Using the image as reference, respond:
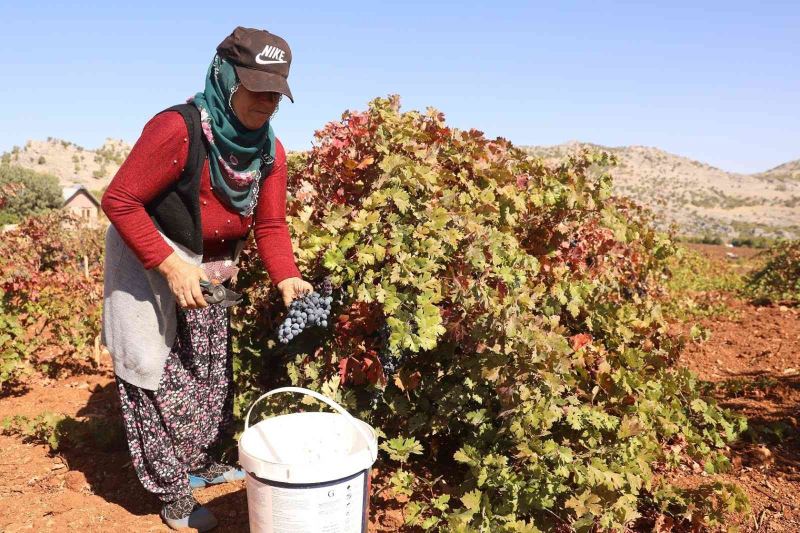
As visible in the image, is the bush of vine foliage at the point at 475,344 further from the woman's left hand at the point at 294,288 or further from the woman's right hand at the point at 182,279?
the woman's right hand at the point at 182,279

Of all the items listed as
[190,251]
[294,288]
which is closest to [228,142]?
[190,251]

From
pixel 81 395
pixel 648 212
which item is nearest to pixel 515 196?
pixel 648 212

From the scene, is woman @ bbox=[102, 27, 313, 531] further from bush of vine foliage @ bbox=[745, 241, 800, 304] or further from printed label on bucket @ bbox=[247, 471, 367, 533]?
bush of vine foliage @ bbox=[745, 241, 800, 304]

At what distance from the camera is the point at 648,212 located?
15.6 ft

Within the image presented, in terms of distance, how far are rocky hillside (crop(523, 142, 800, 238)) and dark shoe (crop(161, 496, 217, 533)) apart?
3713 centimetres

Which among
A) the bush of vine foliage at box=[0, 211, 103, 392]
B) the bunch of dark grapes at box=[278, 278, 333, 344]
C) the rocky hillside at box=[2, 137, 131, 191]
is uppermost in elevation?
the rocky hillside at box=[2, 137, 131, 191]

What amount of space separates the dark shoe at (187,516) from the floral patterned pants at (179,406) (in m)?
0.04

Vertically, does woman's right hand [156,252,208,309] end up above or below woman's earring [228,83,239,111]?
below

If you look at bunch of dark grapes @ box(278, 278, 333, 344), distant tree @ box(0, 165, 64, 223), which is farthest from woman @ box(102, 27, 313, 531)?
distant tree @ box(0, 165, 64, 223)

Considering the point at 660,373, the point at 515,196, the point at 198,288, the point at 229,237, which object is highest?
the point at 515,196

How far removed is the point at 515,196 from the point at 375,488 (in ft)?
5.38

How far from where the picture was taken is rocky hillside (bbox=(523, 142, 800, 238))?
44156 mm

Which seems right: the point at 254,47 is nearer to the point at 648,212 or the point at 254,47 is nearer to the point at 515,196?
the point at 515,196

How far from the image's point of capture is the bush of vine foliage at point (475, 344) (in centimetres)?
228
